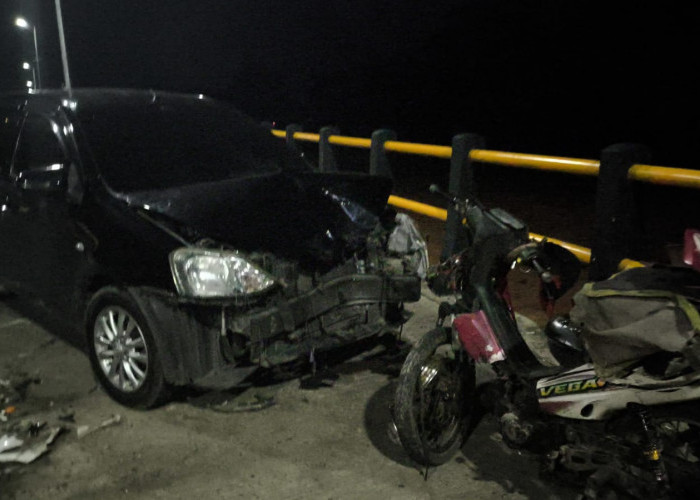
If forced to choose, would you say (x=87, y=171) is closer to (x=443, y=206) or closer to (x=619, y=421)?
(x=619, y=421)

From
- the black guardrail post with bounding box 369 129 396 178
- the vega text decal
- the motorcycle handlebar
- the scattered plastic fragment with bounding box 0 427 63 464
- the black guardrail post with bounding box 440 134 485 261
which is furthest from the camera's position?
the black guardrail post with bounding box 369 129 396 178

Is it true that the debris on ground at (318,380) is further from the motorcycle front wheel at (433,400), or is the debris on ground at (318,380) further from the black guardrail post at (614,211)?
the black guardrail post at (614,211)

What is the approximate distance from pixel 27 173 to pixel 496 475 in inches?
135

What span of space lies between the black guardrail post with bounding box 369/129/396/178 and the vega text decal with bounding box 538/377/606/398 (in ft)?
15.8

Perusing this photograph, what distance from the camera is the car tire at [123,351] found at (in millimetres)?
3738

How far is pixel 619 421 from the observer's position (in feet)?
8.92

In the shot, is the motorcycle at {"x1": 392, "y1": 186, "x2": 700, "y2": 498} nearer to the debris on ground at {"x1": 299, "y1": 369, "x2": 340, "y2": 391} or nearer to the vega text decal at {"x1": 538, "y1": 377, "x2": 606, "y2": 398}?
the vega text decal at {"x1": 538, "y1": 377, "x2": 606, "y2": 398}

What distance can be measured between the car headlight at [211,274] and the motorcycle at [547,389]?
1023 mm

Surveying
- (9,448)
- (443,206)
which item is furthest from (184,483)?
(443,206)

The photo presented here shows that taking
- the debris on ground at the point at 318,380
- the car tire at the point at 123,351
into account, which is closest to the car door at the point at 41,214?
the car tire at the point at 123,351

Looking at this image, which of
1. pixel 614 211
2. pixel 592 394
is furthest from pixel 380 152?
pixel 592 394

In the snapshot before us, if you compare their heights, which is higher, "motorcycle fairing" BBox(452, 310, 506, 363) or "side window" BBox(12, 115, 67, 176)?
"side window" BBox(12, 115, 67, 176)

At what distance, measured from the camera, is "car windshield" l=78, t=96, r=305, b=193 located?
4289 mm

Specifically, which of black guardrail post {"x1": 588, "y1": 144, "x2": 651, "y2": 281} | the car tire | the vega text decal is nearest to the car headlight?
the car tire
